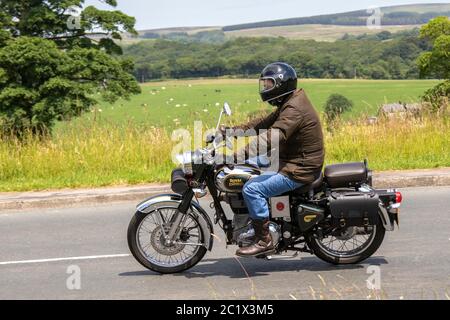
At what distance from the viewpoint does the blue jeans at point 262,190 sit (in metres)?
6.38

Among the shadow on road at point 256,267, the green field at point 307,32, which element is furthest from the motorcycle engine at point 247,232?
the green field at point 307,32

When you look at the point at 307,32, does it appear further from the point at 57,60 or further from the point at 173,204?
the point at 173,204

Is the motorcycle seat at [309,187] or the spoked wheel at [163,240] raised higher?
the motorcycle seat at [309,187]

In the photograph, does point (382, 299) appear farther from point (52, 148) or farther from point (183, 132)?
point (52, 148)

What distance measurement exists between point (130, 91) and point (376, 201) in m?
27.9

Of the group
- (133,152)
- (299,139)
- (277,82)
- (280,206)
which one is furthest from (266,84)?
(133,152)

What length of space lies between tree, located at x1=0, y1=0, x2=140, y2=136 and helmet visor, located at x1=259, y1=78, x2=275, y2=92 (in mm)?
21076

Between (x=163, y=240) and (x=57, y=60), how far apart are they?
24.6 m

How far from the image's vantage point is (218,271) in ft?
23.0

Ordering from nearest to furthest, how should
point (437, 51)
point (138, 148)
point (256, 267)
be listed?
point (256, 267) < point (138, 148) < point (437, 51)

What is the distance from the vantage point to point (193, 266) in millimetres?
7039

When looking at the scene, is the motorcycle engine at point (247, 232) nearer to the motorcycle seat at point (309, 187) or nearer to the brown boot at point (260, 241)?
the brown boot at point (260, 241)

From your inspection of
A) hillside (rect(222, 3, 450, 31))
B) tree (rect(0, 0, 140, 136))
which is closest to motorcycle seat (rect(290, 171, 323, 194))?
tree (rect(0, 0, 140, 136))
